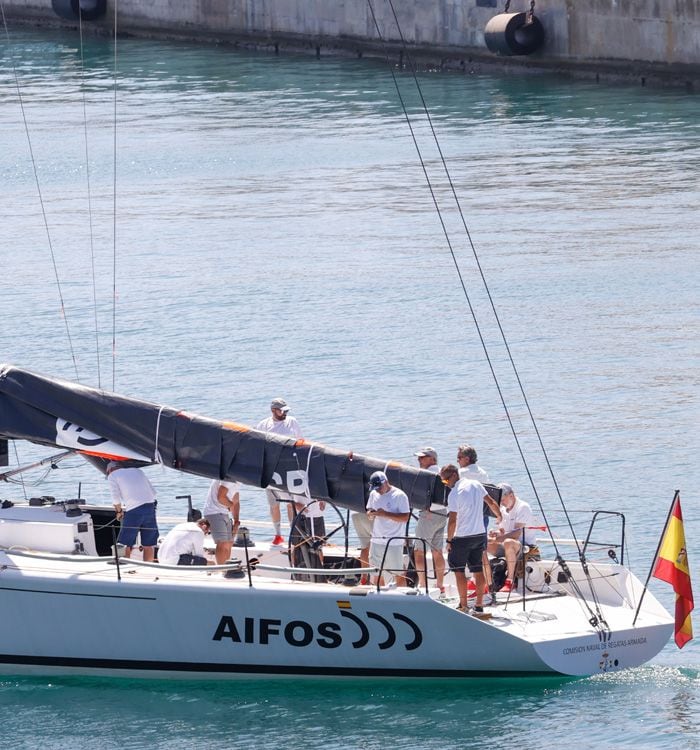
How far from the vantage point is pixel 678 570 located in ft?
50.0

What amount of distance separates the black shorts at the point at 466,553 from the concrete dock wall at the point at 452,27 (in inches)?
1539

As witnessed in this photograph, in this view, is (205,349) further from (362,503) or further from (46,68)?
(46,68)

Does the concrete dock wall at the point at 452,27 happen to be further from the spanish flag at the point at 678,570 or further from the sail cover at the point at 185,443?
the spanish flag at the point at 678,570

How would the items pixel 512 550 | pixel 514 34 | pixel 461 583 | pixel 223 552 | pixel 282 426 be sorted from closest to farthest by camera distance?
pixel 461 583
pixel 512 550
pixel 223 552
pixel 282 426
pixel 514 34

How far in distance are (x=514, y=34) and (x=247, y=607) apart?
1770 inches

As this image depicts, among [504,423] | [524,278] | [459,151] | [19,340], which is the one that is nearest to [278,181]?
[459,151]

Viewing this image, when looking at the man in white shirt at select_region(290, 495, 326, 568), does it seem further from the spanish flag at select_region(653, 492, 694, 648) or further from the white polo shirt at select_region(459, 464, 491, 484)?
the spanish flag at select_region(653, 492, 694, 648)

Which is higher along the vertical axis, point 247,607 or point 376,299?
point 376,299

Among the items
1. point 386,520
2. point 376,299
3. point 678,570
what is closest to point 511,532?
point 386,520

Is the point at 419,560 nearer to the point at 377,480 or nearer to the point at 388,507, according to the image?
the point at 388,507

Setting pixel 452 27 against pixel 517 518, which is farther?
pixel 452 27

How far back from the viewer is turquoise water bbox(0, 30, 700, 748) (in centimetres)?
1538

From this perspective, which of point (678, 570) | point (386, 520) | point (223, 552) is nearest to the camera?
point (386, 520)

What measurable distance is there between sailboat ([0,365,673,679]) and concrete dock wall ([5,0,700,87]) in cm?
3821
